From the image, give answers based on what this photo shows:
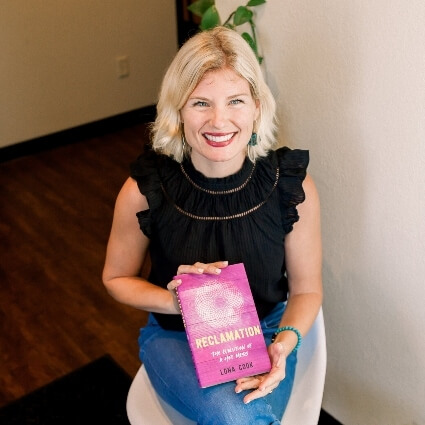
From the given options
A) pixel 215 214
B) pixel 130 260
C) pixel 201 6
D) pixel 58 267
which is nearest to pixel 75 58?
pixel 58 267

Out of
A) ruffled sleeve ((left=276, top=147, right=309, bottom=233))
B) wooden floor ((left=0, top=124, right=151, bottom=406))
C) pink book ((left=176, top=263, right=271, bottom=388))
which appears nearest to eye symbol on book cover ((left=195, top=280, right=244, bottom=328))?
→ pink book ((left=176, top=263, right=271, bottom=388))

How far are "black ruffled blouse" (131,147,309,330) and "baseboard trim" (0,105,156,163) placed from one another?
95.5 inches

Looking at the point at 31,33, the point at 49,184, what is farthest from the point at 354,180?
the point at 31,33

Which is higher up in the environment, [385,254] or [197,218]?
[197,218]

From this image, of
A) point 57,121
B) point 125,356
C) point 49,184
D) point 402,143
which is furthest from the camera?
point 57,121

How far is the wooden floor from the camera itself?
2.24 metres

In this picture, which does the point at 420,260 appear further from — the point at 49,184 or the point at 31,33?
the point at 31,33

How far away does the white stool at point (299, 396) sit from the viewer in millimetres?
1373

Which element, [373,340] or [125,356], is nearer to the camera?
[373,340]

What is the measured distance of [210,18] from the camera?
1618 mm

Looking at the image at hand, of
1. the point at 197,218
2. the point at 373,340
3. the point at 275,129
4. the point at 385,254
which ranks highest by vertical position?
the point at 275,129

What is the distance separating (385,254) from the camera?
1484 millimetres

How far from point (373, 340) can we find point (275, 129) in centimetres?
62

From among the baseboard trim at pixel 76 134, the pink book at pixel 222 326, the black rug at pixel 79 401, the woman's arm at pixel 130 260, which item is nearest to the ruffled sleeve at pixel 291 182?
the pink book at pixel 222 326
